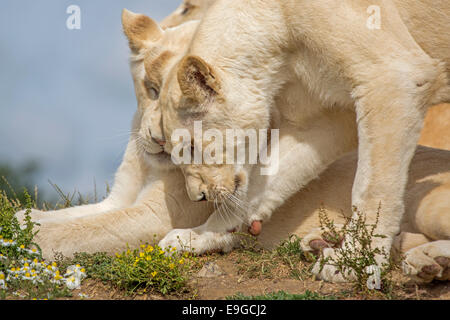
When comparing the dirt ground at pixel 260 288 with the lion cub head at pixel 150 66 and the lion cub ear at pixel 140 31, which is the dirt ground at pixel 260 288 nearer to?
the lion cub head at pixel 150 66

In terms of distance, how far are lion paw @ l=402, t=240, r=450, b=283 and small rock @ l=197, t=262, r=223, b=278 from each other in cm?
123

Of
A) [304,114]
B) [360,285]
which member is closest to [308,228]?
[304,114]

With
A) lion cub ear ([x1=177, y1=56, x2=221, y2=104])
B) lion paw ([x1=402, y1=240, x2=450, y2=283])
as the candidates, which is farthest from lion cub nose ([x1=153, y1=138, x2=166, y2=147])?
lion paw ([x1=402, y1=240, x2=450, y2=283])

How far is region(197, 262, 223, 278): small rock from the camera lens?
13.3 ft

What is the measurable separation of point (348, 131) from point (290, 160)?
0.49m

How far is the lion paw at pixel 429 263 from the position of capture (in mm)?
3418

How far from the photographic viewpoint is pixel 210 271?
161 inches

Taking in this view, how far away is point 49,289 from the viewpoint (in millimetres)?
3652

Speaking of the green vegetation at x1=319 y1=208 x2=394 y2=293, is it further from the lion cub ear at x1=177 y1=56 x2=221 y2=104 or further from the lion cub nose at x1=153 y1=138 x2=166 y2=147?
the lion cub nose at x1=153 y1=138 x2=166 y2=147

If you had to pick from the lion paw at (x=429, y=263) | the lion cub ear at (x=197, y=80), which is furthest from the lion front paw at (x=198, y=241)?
the lion paw at (x=429, y=263)

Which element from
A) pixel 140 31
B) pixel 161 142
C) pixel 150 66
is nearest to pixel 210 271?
pixel 161 142

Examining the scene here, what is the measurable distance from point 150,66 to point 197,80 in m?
0.68

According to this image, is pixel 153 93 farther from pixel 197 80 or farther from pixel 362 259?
pixel 362 259

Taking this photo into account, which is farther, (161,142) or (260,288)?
(161,142)
